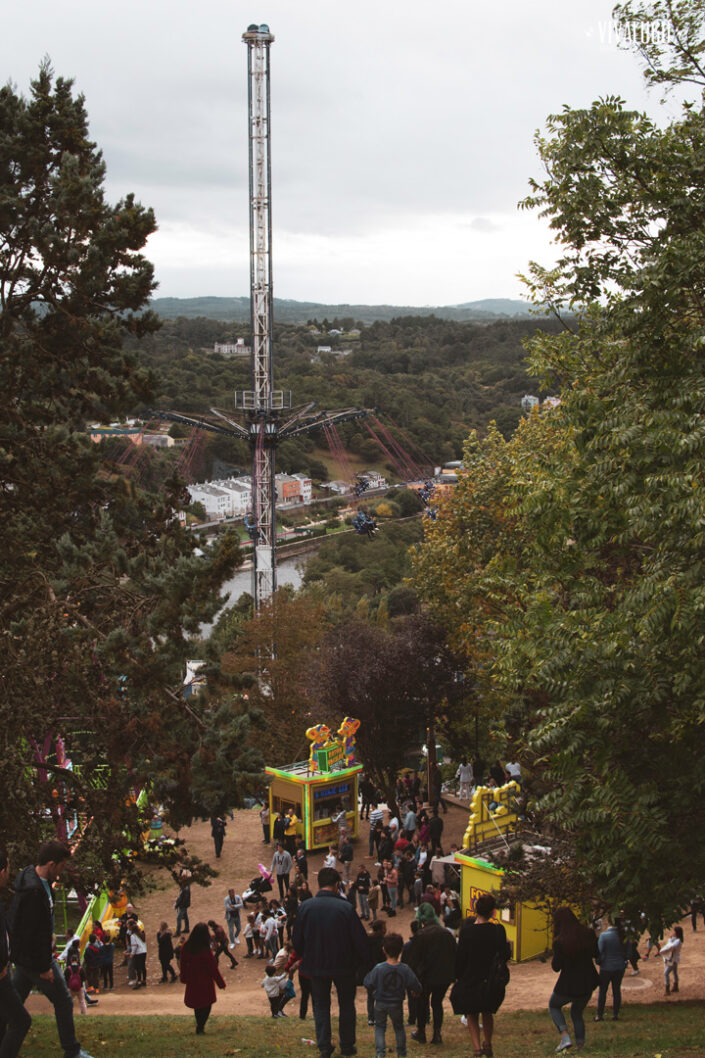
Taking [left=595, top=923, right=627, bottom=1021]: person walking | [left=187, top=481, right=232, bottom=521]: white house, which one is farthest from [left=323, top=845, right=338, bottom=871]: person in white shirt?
[left=187, top=481, right=232, bottom=521]: white house

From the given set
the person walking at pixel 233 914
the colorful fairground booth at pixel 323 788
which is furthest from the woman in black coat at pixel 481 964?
the colorful fairground booth at pixel 323 788

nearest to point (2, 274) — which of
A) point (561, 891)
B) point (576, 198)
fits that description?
point (576, 198)

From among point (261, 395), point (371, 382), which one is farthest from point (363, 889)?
point (371, 382)

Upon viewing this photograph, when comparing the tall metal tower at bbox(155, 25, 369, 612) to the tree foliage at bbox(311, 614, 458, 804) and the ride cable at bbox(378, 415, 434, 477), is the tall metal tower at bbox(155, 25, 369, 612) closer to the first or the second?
the tree foliage at bbox(311, 614, 458, 804)

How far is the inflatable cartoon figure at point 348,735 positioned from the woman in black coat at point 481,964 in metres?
15.3

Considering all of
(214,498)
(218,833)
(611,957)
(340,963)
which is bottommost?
(218,833)

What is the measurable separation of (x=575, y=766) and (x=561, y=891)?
338 cm

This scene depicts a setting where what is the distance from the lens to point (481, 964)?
308 inches

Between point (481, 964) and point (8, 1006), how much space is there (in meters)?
3.40

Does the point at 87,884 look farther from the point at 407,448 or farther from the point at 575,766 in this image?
the point at 407,448

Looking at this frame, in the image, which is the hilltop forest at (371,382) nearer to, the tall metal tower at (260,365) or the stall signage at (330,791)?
the tall metal tower at (260,365)

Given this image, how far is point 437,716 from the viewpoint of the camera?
87.5 feet

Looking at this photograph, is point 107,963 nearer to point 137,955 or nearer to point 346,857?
point 137,955

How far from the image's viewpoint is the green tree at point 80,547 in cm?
893
